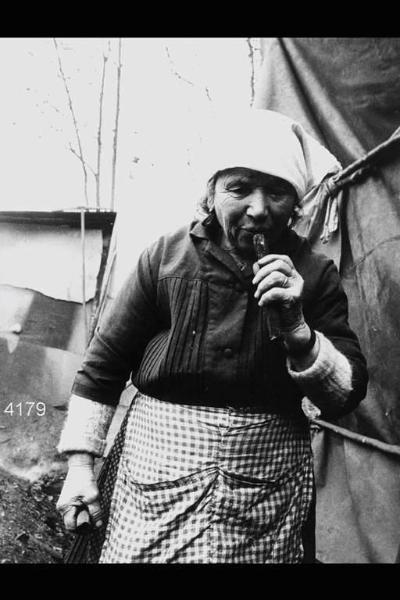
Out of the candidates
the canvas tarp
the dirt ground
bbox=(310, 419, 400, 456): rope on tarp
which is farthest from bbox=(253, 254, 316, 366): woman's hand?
the dirt ground

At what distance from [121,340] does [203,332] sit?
0.29 m

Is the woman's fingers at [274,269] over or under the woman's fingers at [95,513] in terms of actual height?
over

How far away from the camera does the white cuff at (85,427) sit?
1.63 meters

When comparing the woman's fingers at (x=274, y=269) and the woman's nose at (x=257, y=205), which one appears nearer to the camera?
the woman's fingers at (x=274, y=269)

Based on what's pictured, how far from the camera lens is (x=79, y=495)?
1.57 meters

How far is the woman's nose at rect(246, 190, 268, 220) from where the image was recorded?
1.48 meters

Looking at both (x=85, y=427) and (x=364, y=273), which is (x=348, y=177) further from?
(x=85, y=427)

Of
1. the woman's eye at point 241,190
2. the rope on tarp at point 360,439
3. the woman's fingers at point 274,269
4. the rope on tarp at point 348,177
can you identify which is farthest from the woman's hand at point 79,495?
the rope on tarp at point 348,177

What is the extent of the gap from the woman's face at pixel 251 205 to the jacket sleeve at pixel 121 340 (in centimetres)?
31

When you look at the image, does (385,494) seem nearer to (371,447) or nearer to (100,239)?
(371,447)

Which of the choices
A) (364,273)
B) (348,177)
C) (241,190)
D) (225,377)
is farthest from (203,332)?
(348,177)

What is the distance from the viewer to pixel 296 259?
160 cm

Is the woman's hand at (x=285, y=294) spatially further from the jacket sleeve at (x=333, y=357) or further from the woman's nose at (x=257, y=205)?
the woman's nose at (x=257, y=205)

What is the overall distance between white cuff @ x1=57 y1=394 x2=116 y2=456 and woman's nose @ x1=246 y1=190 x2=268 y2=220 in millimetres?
763
